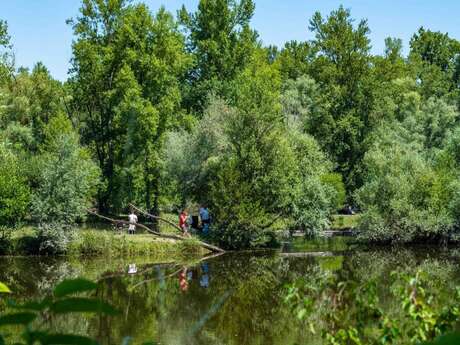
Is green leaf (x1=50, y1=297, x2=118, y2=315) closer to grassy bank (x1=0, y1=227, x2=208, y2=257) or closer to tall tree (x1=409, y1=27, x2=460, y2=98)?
grassy bank (x1=0, y1=227, x2=208, y2=257)

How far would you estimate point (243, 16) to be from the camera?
45531 millimetres

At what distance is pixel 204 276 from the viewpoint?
24375 mm

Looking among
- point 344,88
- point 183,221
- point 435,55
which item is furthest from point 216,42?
point 435,55

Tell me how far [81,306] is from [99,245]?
27903 mm

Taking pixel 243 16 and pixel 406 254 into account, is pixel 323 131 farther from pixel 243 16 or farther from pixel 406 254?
pixel 406 254

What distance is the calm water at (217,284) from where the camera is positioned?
52.5ft

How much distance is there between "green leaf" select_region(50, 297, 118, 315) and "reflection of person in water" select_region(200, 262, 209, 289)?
826 inches

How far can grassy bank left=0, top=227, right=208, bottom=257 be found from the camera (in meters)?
28.6

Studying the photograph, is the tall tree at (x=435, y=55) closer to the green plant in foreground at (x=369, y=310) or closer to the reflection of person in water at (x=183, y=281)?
the reflection of person in water at (x=183, y=281)

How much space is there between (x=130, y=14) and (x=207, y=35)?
28.7 feet

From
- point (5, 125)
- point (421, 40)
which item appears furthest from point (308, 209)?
point (421, 40)

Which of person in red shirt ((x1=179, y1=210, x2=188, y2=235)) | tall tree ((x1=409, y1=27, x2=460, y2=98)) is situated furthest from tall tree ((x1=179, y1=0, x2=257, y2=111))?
tall tree ((x1=409, y1=27, x2=460, y2=98))

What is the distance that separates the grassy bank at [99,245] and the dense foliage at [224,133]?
92 centimetres

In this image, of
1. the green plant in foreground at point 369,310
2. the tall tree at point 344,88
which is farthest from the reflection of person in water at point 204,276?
the tall tree at point 344,88
